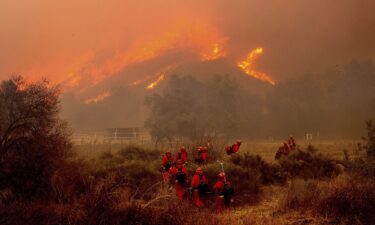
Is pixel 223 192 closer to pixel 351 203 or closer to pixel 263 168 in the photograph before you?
pixel 351 203

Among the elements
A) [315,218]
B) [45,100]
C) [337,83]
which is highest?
[337,83]

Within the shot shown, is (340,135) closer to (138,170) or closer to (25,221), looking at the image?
(138,170)

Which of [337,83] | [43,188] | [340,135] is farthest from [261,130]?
[43,188]

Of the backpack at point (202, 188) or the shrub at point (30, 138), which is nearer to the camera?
the backpack at point (202, 188)

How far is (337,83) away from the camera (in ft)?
325

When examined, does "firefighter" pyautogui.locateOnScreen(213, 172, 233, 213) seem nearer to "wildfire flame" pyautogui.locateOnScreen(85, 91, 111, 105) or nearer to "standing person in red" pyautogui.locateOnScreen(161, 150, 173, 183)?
"standing person in red" pyautogui.locateOnScreen(161, 150, 173, 183)

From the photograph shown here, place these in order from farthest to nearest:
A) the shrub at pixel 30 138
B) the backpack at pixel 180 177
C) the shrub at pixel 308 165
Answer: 1. the shrub at pixel 308 165
2. the shrub at pixel 30 138
3. the backpack at pixel 180 177


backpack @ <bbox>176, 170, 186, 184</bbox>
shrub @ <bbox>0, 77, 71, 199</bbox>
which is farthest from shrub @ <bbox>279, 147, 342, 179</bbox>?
shrub @ <bbox>0, 77, 71, 199</bbox>

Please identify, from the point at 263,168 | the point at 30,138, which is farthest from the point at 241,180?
the point at 30,138

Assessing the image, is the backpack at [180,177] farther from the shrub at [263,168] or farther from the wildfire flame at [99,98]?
the wildfire flame at [99,98]

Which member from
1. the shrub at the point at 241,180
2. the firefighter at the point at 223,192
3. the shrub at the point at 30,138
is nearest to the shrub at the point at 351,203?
the firefighter at the point at 223,192

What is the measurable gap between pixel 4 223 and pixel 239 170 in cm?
1150

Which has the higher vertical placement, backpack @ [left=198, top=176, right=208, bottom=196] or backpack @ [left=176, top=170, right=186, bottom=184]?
backpack @ [left=176, top=170, right=186, bottom=184]

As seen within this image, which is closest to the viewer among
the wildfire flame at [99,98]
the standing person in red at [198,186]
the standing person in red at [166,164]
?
the standing person in red at [198,186]
